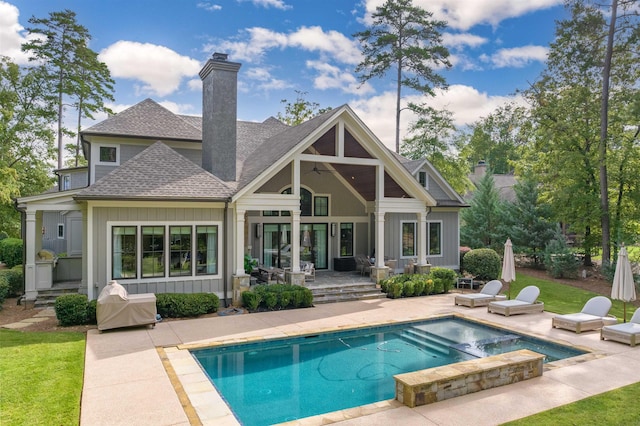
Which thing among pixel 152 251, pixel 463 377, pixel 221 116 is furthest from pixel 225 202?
pixel 463 377

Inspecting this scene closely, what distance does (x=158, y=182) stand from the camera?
42.4 feet

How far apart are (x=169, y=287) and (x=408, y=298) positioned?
8.34m

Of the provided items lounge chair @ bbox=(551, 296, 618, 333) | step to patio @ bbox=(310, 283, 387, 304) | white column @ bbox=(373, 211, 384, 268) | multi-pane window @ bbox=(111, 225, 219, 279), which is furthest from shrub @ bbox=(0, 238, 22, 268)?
lounge chair @ bbox=(551, 296, 618, 333)

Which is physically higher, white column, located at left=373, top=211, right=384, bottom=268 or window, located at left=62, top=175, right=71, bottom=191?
window, located at left=62, top=175, right=71, bottom=191

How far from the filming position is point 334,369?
856cm

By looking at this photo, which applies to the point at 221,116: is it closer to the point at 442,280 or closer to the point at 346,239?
the point at 346,239

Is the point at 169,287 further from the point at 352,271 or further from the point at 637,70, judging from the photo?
the point at 637,70

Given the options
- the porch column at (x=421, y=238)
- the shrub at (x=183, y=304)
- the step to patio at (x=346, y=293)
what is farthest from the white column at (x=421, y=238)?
the shrub at (x=183, y=304)

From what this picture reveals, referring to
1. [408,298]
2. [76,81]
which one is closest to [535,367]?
[408,298]

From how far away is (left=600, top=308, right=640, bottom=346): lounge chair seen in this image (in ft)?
32.0

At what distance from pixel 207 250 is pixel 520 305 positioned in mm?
10049

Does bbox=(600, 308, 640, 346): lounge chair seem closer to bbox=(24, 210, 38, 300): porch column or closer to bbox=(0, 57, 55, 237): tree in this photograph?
bbox=(24, 210, 38, 300): porch column

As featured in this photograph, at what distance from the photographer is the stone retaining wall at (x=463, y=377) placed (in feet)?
21.4

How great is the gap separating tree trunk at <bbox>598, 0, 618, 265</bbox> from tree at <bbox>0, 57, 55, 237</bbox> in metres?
25.3
